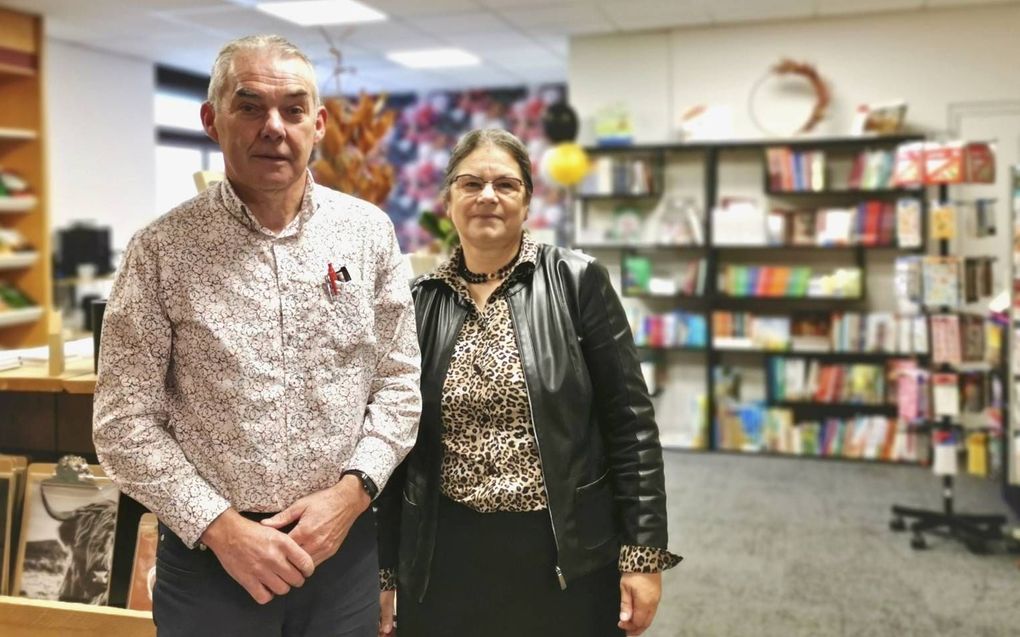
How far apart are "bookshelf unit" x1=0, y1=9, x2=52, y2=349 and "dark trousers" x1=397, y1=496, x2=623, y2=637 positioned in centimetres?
547

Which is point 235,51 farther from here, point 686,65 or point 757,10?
point 686,65

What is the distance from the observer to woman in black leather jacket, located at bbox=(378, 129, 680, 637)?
1.77 meters

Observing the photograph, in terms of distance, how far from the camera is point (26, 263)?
6340 millimetres

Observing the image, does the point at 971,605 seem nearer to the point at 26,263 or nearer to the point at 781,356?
the point at 781,356

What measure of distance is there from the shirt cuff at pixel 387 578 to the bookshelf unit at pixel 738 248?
4982mm

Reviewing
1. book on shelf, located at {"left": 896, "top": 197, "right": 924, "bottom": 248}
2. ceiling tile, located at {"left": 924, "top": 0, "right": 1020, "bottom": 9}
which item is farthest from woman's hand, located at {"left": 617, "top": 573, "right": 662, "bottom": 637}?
ceiling tile, located at {"left": 924, "top": 0, "right": 1020, "bottom": 9}

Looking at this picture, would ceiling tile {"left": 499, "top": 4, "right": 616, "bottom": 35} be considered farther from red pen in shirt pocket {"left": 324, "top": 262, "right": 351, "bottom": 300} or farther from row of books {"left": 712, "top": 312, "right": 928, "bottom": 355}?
red pen in shirt pocket {"left": 324, "top": 262, "right": 351, "bottom": 300}

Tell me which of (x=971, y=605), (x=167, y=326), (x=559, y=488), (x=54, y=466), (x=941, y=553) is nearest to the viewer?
(x=167, y=326)

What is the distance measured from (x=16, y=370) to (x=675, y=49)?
5589mm

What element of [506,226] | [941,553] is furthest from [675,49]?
[506,226]

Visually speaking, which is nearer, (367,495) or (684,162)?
(367,495)

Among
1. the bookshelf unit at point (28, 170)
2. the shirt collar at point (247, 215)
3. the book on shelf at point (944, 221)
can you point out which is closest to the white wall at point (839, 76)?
the book on shelf at point (944, 221)

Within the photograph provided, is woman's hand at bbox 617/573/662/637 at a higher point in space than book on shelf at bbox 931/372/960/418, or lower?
lower

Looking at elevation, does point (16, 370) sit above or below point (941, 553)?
above
